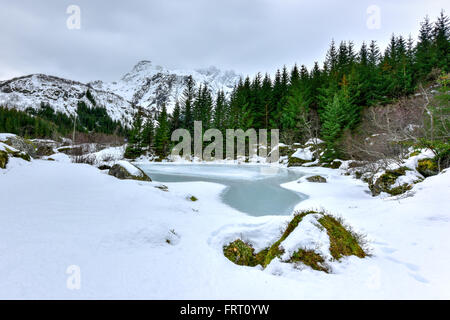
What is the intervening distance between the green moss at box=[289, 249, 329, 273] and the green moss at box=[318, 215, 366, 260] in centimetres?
29

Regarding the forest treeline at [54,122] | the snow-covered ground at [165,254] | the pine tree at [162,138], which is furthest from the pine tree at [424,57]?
the forest treeline at [54,122]

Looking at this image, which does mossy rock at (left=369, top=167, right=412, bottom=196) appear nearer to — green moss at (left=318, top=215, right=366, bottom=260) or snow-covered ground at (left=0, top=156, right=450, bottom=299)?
snow-covered ground at (left=0, top=156, right=450, bottom=299)

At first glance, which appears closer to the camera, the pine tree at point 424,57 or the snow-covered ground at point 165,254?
the snow-covered ground at point 165,254

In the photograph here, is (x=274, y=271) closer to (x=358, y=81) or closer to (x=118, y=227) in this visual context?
(x=118, y=227)

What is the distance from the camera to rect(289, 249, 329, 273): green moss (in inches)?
109

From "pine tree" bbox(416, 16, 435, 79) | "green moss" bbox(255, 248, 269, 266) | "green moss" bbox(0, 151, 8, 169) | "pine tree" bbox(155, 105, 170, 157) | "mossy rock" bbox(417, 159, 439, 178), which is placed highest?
"pine tree" bbox(416, 16, 435, 79)

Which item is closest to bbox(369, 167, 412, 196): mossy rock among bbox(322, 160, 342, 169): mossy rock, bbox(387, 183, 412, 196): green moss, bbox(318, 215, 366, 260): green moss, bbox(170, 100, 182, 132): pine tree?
bbox(387, 183, 412, 196): green moss

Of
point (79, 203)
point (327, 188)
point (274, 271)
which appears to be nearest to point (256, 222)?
point (274, 271)

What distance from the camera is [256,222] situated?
5.39 m

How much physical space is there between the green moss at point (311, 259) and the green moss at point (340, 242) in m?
0.29

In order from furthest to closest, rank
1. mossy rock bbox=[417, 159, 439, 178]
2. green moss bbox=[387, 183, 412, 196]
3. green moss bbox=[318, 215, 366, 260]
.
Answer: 1. mossy rock bbox=[417, 159, 439, 178]
2. green moss bbox=[387, 183, 412, 196]
3. green moss bbox=[318, 215, 366, 260]

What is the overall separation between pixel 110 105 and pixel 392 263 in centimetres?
16847

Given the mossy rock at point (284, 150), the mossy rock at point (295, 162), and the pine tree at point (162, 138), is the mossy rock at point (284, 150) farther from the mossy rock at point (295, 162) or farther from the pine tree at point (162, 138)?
the pine tree at point (162, 138)

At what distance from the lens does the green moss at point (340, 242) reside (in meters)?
3.07
